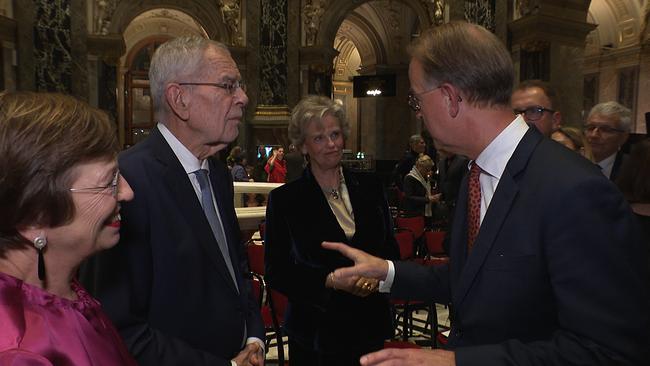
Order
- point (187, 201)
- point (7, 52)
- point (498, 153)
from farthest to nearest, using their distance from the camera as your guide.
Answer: point (7, 52) < point (187, 201) < point (498, 153)

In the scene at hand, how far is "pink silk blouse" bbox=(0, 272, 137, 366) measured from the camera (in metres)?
0.99

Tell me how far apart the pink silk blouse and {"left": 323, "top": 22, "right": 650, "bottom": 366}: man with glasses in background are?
667 millimetres

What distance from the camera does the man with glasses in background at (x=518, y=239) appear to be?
125cm

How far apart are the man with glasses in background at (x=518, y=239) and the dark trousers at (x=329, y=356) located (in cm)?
108

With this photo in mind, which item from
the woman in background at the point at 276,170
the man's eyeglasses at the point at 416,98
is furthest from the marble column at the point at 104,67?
the man's eyeglasses at the point at 416,98

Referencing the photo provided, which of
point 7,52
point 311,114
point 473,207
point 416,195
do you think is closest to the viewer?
point 473,207

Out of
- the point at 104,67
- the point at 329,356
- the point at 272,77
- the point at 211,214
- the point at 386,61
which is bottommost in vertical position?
the point at 329,356

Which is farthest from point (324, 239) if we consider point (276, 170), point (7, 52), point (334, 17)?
point (334, 17)

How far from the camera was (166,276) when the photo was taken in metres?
1.76

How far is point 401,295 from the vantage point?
77.7 inches

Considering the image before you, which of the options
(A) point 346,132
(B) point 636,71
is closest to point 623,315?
(A) point 346,132

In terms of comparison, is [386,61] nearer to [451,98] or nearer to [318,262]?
[318,262]

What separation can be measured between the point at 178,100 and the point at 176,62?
15cm

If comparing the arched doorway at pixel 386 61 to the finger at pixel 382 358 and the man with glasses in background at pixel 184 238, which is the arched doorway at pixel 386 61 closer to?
the man with glasses in background at pixel 184 238
